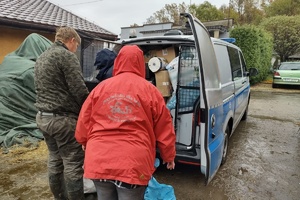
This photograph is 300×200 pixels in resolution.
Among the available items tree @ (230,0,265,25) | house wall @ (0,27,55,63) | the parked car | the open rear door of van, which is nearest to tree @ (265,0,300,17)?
tree @ (230,0,265,25)

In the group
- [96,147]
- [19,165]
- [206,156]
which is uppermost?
[96,147]

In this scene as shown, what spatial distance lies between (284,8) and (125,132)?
40.6 metres

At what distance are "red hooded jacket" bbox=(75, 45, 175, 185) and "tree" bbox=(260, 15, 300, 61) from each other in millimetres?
23109

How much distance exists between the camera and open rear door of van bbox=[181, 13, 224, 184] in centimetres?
243

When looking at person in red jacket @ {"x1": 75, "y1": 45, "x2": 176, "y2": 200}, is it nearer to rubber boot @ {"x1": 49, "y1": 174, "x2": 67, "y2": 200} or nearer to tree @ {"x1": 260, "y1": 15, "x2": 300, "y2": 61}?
rubber boot @ {"x1": 49, "y1": 174, "x2": 67, "y2": 200}

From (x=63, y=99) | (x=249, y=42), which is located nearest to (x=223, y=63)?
(x=63, y=99)

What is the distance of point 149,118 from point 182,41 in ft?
5.78

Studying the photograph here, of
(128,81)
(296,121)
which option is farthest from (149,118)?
(296,121)

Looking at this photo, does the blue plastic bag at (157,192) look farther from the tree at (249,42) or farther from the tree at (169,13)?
the tree at (169,13)

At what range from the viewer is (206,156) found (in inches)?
104

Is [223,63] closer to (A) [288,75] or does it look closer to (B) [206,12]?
(A) [288,75]

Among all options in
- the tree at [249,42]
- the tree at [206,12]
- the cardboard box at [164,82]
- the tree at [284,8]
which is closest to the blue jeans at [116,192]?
the cardboard box at [164,82]

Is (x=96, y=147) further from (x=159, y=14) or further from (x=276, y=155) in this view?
(x=159, y=14)

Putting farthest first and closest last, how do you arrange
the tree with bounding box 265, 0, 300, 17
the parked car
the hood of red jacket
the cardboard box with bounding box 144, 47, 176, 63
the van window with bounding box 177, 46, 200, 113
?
1. the tree with bounding box 265, 0, 300, 17
2. the parked car
3. the cardboard box with bounding box 144, 47, 176, 63
4. the van window with bounding box 177, 46, 200, 113
5. the hood of red jacket
